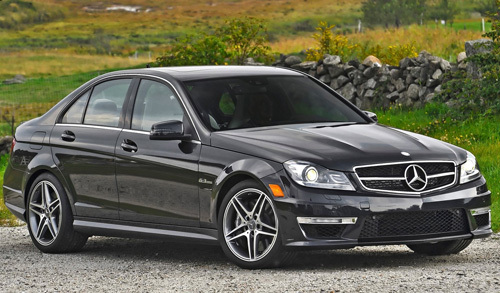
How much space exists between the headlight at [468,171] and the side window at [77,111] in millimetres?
3725

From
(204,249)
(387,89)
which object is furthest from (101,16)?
(204,249)

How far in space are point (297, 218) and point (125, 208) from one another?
6.88 feet

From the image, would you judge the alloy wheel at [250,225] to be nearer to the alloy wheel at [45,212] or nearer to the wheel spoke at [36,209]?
the alloy wheel at [45,212]

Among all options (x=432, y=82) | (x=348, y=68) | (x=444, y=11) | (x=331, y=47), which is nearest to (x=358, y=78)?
(x=348, y=68)

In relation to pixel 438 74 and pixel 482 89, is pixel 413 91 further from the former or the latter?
pixel 482 89

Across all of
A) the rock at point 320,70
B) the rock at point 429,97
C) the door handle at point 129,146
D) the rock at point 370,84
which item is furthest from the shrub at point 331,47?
the door handle at point 129,146

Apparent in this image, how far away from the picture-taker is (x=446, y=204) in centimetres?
831

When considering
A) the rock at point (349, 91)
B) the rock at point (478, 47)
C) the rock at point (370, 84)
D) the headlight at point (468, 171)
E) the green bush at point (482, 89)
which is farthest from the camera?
the rock at point (349, 91)

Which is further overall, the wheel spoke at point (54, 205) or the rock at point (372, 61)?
the rock at point (372, 61)

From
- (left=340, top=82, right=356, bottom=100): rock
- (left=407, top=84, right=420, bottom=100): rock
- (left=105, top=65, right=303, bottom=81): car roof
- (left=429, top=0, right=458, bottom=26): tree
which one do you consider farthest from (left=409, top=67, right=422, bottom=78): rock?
(left=429, top=0, right=458, bottom=26): tree

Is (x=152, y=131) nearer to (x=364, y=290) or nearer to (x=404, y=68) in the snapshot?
(x=364, y=290)

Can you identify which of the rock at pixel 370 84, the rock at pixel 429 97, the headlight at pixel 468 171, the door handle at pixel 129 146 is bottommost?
the rock at pixel 429 97

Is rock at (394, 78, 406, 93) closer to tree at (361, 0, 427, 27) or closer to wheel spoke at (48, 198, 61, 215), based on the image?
wheel spoke at (48, 198, 61, 215)

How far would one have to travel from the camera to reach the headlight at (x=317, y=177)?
26.4ft
